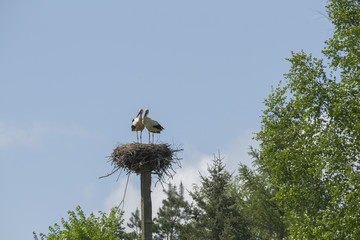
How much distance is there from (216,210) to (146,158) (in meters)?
15.4

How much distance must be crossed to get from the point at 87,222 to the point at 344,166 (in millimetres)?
11564

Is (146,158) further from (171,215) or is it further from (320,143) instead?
(171,215)

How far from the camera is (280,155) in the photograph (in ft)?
55.1

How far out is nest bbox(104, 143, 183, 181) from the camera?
1516 cm

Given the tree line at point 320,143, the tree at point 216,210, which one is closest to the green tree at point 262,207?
the tree at point 216,210

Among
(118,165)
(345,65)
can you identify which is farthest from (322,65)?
(118,165)

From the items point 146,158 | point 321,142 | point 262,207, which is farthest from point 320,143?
point 262,207

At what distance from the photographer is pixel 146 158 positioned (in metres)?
15.3

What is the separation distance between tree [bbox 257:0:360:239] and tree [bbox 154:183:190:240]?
18.2 meters

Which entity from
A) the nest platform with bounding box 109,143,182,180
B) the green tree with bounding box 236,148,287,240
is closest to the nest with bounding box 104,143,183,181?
the nest platform with bounding box 109,143,182,180

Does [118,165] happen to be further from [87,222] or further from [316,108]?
[87,222]

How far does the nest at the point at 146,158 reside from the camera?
15.2 meters

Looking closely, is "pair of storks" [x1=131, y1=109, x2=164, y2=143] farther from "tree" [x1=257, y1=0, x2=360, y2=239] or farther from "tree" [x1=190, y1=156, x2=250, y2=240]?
"tree" [x1=190, y1=156, x2=250, y2=240]

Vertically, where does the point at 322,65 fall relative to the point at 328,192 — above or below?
above
